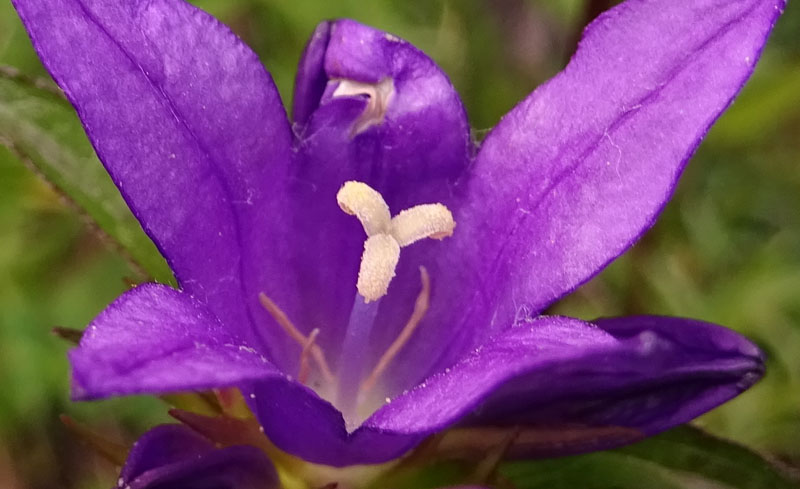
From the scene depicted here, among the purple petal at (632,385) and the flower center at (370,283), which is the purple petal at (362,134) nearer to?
the flower center at (370,283)

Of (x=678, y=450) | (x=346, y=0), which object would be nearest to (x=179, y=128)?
(x=678, y=450)

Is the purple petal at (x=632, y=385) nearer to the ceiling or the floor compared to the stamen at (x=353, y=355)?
nearer to the floor

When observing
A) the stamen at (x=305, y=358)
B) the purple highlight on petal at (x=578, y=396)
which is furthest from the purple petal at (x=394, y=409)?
the stamen at (x=305, y=358)

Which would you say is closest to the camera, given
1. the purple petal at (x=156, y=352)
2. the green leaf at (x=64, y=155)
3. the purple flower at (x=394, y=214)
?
the purple petal at (x=156, y=352)

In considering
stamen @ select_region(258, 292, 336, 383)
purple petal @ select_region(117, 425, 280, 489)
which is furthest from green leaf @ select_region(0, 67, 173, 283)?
purple petal @ select_region(117, 425, 280, 489)

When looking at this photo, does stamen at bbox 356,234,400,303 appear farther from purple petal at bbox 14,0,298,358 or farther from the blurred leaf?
the blurred leaf

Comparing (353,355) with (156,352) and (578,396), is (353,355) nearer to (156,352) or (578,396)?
(578,396)
